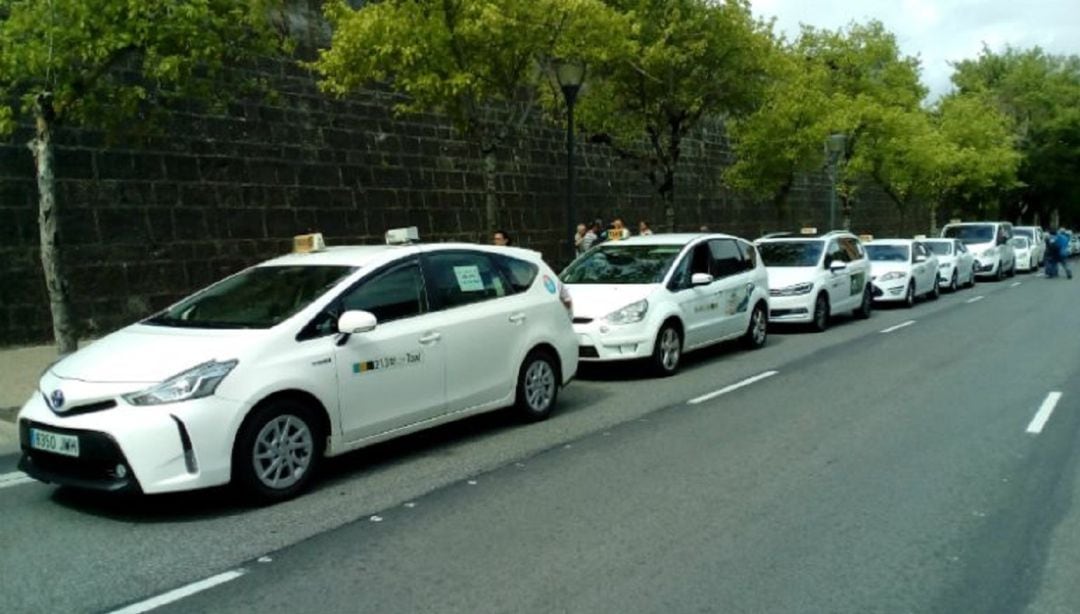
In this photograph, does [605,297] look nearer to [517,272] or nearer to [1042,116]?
[517,272]

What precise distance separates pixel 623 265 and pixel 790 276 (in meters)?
4.97

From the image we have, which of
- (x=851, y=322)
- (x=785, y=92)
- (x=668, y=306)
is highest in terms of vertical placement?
(x=785, y=92)

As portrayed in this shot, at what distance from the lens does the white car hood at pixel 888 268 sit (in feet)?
68.3

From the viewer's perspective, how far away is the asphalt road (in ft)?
14.8

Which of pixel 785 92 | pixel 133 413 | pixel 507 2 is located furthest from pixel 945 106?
pixel 133 413

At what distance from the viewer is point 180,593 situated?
453 cm

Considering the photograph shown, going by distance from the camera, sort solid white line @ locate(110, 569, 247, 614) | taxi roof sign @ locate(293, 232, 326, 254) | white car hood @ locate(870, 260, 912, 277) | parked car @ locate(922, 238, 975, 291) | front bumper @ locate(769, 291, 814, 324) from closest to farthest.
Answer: solid white line @ locate(110, 569, 247, 614) < taxi roof sign @ locate(293, 232, 326, 254) < front bumper @ locate(769, 291, 814, 324) < white car hood @ locate(870, 260, 912, 277) < parked car @ locate(922, 238, 975, 291)

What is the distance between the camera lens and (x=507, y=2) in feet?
42.3

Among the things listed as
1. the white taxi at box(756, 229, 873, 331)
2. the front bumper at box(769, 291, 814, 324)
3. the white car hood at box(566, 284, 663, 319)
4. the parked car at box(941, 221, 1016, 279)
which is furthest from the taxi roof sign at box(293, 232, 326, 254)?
the parked car at box(941, 221, 1016, 279)

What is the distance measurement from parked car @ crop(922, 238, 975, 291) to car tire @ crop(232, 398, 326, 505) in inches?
841

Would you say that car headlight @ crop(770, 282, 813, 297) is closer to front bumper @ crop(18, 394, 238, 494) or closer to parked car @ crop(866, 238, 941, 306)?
parked car @ crop(866, 238, 941, 306)

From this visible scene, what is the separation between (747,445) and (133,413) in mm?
Result: 4535

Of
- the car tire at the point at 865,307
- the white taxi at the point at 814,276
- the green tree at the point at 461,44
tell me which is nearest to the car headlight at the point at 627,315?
the green tree at the point at 461,44

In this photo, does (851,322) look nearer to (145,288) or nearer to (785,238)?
(785,238)
